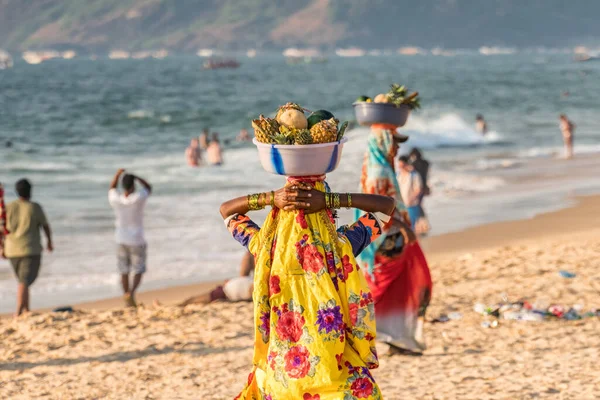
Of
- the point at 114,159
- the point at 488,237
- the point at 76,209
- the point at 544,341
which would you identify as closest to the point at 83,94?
the point at 114,159

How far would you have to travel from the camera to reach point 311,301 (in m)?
3.96

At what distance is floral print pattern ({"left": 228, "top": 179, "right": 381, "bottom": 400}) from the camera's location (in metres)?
3.95

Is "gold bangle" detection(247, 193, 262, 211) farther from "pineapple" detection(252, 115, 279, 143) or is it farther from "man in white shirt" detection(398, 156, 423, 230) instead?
"man in white shirt" detection(398, 156, 423, 230)

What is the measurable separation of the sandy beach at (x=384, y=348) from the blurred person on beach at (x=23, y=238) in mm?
434

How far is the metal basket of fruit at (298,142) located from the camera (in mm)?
3904

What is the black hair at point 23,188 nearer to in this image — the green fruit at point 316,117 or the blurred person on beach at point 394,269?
the blurred person on beach at point 394,269

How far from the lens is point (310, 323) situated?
3.96m

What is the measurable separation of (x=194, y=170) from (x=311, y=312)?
20292 millimetres

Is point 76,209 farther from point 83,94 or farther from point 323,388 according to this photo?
point 83,94

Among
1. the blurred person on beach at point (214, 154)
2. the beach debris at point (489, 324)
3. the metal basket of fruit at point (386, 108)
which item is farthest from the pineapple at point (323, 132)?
the blurred person on beach at point (214, 154)

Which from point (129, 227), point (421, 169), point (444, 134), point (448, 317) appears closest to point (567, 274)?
point (448, 317)

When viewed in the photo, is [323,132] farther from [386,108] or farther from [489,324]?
[489,324]

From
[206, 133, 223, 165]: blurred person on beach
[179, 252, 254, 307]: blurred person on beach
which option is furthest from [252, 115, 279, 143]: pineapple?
[206, 133, 223, 165]: blurred person on beach

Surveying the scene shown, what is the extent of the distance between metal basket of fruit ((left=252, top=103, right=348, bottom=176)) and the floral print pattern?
5.9 inches
